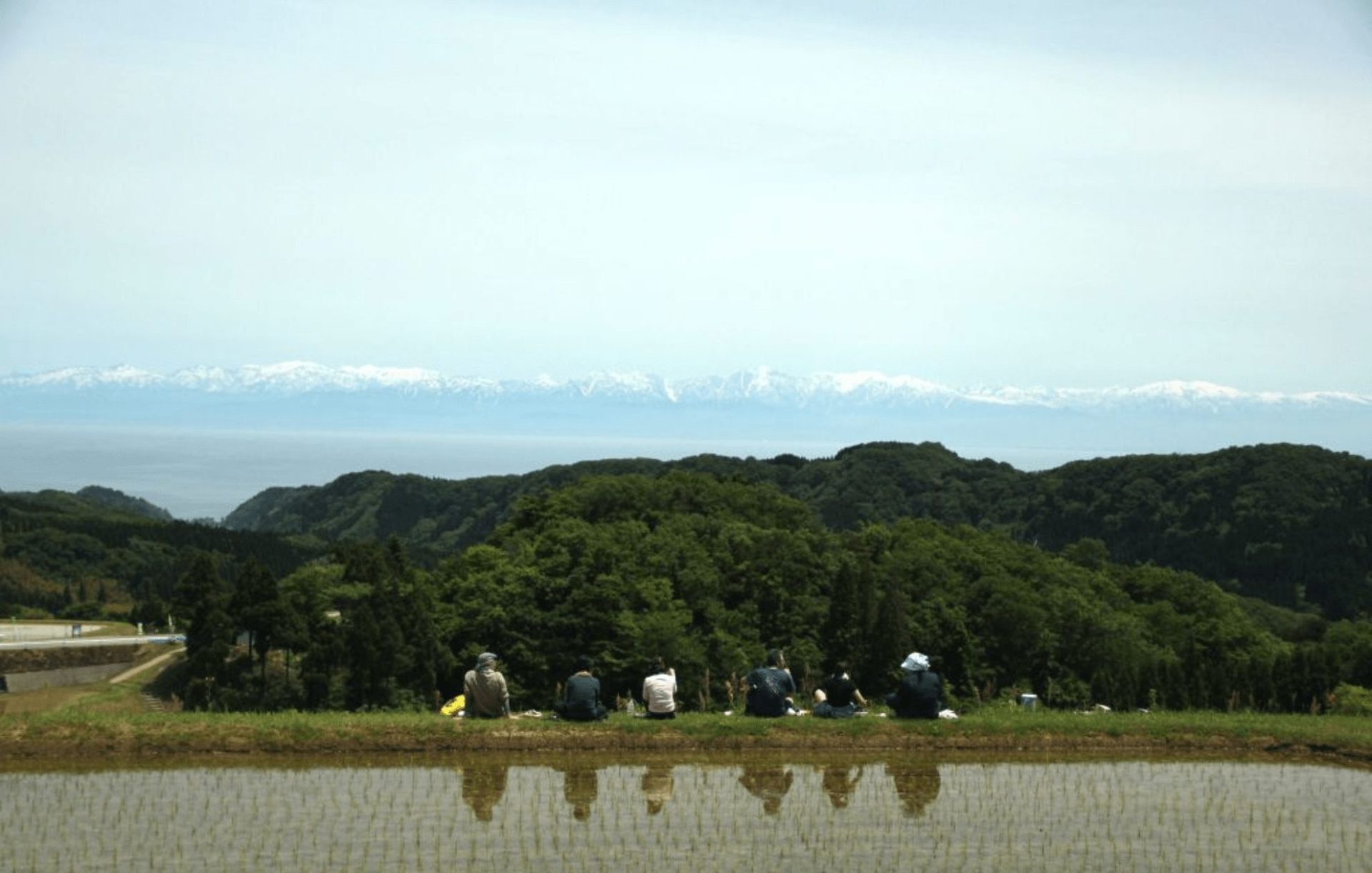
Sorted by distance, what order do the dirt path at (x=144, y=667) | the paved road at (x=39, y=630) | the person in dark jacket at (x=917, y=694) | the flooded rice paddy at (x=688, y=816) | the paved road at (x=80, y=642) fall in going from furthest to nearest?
the paved road at (x=39, y=630)
the dirt path at (x=144, y=667)
the paved road at (x=80, y=642)
the person in dark jacket at (x=917, y=694)
the flooded rice paddy at (x=688, y=816)

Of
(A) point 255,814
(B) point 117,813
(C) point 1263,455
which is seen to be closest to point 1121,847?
(A) point 255,814

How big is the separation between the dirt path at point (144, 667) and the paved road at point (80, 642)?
4.18 feet

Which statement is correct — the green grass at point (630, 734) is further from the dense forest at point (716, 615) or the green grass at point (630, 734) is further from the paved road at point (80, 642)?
the paved road at point (80, 642)

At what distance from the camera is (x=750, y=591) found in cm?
6569

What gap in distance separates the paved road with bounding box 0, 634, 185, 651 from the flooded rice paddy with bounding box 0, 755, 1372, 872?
44.9 m

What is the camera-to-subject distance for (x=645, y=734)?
22.2m

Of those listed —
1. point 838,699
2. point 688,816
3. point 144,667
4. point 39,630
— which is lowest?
point 144,667

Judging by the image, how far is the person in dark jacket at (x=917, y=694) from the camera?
75.7ft

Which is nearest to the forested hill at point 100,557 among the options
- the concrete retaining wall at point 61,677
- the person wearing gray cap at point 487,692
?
the concrete retaining wall at point 61,677

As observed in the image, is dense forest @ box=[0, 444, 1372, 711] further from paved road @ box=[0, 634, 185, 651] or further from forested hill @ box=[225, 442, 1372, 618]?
forested hill @ box=[225, 442, 1372, 618]

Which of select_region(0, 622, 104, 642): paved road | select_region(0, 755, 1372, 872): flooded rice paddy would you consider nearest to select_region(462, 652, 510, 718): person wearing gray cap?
select_region(0, 755, 1372, 872): flooded rice paddy

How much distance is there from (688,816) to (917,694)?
6490 mm

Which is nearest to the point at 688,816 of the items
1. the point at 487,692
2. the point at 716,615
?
the point at 487,692

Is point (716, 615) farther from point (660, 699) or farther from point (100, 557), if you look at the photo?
point (100, 557)
